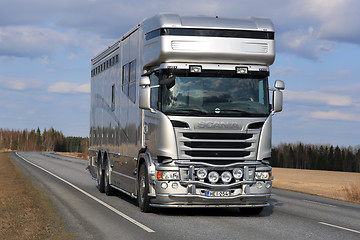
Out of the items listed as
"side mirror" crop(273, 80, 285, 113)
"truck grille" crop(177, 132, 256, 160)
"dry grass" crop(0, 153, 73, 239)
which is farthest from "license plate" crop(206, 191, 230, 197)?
"dry grass" crop(0, 153, 73, 239)

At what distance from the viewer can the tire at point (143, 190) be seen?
1326 centimetres

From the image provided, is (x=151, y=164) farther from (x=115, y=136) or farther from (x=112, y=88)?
(x=112, y=88)

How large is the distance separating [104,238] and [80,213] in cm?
413

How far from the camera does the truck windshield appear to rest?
12.6 metres

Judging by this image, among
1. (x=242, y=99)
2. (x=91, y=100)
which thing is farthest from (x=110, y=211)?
(x=91, y=100)

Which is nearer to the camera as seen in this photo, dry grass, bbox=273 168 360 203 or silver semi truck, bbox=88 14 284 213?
silver semi truck, bbox=88 14 284 213

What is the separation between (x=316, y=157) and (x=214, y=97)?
54437mm

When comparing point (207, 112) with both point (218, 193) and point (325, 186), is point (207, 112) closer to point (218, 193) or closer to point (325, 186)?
point (218, 193)

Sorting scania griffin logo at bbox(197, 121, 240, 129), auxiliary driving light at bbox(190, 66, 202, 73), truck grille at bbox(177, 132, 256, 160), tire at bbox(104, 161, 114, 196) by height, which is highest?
auxiliary driving light at bbox(190, 66, 202, 73)

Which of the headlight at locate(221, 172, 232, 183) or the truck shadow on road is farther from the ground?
the headlight at locate(221, 172, 232, 183)

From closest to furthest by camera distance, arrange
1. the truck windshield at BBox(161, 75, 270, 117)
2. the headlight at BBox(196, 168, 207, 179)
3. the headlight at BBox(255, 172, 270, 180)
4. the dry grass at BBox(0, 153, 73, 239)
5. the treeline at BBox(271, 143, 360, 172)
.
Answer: the dry grass at BBox(0, 153, 73, 239)
the headlight at BBox(196, 168, 207, 179)
the truck windshield at BBox(161, 75, 270, 117)
the headlight at BBox(255, 172, 270, 180)
the treeline at BBox(271, 143, 360, 172)

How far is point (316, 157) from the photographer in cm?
6500

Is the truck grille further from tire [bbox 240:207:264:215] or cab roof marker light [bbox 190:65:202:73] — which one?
tire [bbox 240:207:264:215]

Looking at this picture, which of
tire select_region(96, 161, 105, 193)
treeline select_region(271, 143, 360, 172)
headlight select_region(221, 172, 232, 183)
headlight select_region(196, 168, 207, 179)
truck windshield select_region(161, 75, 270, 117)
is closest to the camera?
headlight select_region(196, 168, 207, 179)
